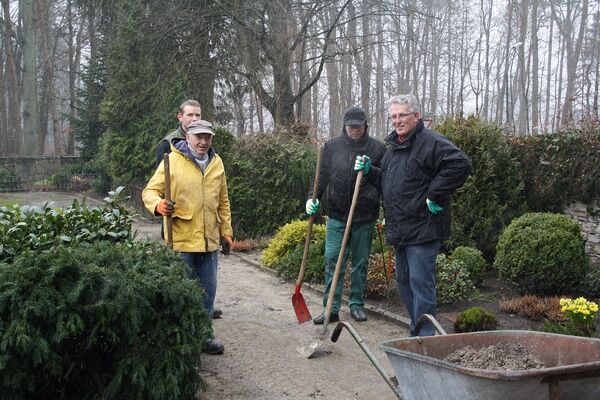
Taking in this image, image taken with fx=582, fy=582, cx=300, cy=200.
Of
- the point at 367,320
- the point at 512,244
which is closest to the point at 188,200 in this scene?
the point at 367,320

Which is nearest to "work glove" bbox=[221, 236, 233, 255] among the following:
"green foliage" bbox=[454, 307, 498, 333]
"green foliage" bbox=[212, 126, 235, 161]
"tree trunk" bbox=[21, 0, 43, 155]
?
"green foliage" bbox=[454, 307, 498, 333]

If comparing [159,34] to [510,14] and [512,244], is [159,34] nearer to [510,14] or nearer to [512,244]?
[512,244]

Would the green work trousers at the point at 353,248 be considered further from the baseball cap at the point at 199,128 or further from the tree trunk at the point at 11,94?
the tree trunk at the point at 11,94

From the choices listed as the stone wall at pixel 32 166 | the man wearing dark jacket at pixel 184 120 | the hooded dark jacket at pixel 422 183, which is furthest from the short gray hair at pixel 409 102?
the stone wall at pixel 32 166

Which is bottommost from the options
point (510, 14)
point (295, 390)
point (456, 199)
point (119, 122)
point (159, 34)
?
point (295, 390)

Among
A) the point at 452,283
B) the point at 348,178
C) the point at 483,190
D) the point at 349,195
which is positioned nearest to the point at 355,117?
the point at 348,178

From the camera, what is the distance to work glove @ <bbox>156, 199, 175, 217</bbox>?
4418 mm

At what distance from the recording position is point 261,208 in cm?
1055

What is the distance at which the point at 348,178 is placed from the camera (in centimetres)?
549

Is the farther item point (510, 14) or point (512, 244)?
point (510, 14)

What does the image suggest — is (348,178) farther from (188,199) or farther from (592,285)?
(592,285)

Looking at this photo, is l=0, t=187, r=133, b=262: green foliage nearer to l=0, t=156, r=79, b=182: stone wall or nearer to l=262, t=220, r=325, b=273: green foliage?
l=262, t=220, r=325, b=273: green foliage

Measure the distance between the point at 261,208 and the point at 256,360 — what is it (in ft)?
19.5

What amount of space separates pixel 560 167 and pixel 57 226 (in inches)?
236
